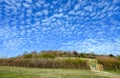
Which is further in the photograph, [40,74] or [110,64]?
[110,64]

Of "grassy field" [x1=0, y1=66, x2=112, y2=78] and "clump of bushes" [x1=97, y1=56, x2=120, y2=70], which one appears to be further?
"clump of bushes" [x1=97, y1=56, x2=120, y2=70]

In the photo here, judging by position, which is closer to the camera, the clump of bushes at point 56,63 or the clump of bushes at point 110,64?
the clump of bushes at point 56,63

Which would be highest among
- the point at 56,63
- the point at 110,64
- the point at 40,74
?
the point at 56,63

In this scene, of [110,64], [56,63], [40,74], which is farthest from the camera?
[110,64]

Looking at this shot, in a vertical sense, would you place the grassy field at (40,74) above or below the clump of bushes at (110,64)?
below

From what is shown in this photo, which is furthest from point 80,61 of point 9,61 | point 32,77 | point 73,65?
point 32,77

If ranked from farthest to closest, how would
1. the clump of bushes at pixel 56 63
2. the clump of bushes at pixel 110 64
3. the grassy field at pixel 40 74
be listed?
1. the clump of bushes at pixel 110 64
2. the clump of bushes at pixel 56 63
3. the grassy field at pixel 40 74

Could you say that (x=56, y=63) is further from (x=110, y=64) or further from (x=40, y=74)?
(x=40, y=74)

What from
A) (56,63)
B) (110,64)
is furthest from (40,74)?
(110,64)

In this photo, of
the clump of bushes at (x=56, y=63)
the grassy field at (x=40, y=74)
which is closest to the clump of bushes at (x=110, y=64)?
the clump of bushes at (x=56, y=63)

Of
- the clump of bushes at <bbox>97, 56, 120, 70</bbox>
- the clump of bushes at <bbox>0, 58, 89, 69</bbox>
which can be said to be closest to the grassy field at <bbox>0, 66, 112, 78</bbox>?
the clump of bushes at <bbox>0, 58, 89, 69</bbox>

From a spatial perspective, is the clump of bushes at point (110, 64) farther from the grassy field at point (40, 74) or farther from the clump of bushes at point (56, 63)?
the grassy field at point (40, 74)

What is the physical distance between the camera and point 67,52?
3262 centimetres

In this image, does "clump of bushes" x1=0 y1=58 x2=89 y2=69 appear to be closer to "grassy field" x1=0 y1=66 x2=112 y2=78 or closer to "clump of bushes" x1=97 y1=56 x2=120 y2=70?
"clump of bushes" x1=97 y1=56 x2=120 y2=70
